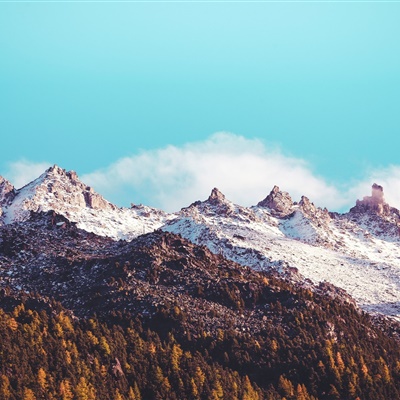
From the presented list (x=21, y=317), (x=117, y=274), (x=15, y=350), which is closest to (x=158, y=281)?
(x=117, y=274)

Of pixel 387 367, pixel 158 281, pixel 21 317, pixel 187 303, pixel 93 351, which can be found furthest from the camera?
pixel 158 281

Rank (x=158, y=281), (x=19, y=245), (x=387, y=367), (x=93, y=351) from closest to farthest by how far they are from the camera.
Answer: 1. (x=93, y=351)
2. (x=387, y=367)
3. (x=158, y=281)
4. (x=19, y=245)

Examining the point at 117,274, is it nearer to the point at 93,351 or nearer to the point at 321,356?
the point at 93,351

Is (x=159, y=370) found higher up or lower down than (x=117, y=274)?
lower down

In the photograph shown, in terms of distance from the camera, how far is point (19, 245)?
199 m

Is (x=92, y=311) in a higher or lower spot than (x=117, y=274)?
lower

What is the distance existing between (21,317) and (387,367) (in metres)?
79.9

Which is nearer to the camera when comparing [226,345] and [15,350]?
[15,350]

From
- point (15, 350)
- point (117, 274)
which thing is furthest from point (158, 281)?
point (15, 350)

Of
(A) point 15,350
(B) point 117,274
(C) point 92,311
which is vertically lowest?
(A) point 15,350

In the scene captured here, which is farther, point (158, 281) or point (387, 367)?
point (158, 281)

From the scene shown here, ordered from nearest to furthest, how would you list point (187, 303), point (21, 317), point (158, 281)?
point (21, 317)
point (187, 303)
point (158, 281)

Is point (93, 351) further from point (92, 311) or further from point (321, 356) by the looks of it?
point (321, 356)

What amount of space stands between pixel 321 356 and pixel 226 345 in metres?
20.8
